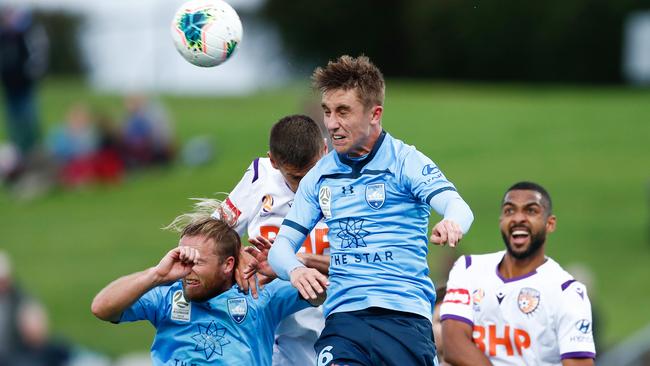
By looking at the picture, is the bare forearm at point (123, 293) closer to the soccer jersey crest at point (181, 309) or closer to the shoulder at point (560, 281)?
the soccer jersey crest at point (181, 309)

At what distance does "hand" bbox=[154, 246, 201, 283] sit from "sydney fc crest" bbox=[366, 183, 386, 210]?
938 millimetres

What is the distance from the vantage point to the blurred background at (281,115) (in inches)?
968

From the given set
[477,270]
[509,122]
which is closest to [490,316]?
[477,270]

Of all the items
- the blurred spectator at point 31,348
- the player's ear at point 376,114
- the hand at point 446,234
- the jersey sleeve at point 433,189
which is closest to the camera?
the hand at point 446,234

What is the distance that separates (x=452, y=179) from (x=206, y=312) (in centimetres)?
2444

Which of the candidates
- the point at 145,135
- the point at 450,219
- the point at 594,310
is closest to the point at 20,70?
the point at 145,135

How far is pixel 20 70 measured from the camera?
2573 cm

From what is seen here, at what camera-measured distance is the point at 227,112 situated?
36.2 meters

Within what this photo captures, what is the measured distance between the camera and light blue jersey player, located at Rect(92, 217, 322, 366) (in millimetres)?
6172

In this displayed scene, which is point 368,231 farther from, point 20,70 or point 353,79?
point 20,70

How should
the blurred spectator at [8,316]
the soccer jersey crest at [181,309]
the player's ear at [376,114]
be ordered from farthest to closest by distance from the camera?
the blurred spectator at [8,316]
the soccer jersey crest at [181,309]
the player's ear at [376,114]

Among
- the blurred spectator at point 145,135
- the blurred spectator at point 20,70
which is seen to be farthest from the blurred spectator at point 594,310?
the blurred spectator at point 20,70

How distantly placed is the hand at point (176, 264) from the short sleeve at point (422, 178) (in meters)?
1.16

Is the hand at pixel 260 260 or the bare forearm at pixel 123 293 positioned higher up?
the hand at pixel 260 260
